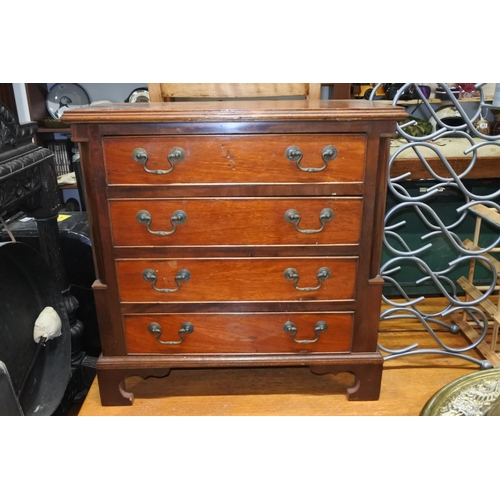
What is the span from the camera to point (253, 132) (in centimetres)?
123

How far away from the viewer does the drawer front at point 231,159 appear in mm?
1244

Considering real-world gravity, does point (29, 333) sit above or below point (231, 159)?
below

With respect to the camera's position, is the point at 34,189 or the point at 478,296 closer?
the point at 34,189

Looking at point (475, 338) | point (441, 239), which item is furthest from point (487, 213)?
point (475, 338)

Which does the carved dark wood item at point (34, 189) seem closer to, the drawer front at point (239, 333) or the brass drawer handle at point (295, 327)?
the drawer front at point (239, 333)

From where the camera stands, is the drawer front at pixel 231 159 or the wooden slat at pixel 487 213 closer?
the drawer front at pixel 231 159

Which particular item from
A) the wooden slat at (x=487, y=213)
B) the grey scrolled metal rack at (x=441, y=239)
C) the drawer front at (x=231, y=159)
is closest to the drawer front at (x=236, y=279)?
the drawer front at (x=231, y=159)

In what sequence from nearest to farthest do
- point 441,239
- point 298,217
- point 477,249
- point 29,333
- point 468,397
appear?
1. point 468,397
2. point 298,217
3. point 29,333
4. point 477,249
5. point 441,239

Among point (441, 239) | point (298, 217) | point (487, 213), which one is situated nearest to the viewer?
point (298, 217)

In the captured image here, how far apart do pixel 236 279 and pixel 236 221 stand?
0.18m

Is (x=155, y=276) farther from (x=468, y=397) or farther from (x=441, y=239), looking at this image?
(x=441, y=239)

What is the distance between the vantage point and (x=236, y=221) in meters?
1.31

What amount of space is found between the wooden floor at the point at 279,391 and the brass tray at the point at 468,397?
33 centimetres

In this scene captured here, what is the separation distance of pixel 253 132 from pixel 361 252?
0.46 m
